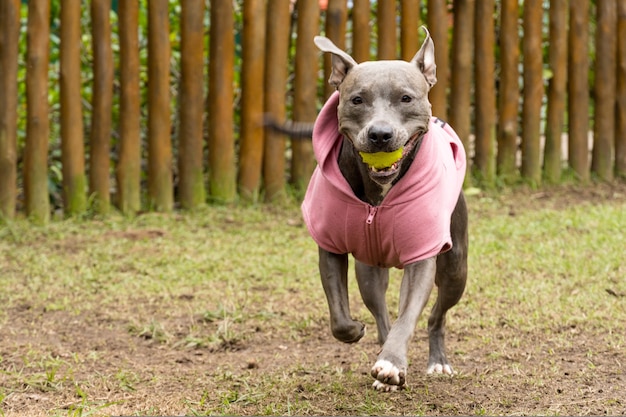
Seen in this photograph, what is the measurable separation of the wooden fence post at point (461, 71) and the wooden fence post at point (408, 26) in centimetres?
38

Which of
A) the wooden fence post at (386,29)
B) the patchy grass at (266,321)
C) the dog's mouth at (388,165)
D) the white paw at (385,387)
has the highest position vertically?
the wooden fence post at (386,29)

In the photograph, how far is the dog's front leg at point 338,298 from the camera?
4363mm

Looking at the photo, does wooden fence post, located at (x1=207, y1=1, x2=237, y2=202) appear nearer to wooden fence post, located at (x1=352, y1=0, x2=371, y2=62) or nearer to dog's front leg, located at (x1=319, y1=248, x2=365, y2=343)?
wooden fence post, located at (x1=352, y1=0, x2=371, y2=62)

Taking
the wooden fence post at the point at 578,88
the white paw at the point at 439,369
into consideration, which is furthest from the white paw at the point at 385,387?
the wooden fence post at the point at 578,88

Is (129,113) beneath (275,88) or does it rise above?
beneath

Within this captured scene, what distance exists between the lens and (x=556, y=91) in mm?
9008

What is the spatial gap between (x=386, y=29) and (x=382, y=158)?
4.49 m

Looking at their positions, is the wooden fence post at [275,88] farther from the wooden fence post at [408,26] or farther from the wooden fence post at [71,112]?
the wooden fence post at [71,112]

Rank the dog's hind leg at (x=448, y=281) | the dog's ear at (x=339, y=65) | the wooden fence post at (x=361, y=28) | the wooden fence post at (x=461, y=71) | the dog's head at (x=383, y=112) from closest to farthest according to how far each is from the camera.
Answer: the dog's head at (x=383, y=112) → the dog's ear at (x=339, y=65) → the dog's hind leg at (x=448, y=281) → the wooden fence post at (x=361, y=28) → the wooden fence post at (x=461, y=71)

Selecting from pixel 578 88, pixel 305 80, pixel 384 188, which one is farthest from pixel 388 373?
pixel 578 88

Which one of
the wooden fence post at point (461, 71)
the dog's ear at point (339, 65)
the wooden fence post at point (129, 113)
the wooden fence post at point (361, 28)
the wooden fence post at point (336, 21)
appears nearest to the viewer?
the dog's ear at point (339, 65)

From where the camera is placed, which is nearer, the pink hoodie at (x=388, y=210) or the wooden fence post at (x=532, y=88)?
the pink hoodie at (x=388, y=210)

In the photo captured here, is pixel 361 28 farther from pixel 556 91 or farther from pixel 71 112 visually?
pixel 71 112

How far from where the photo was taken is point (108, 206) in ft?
26.2
